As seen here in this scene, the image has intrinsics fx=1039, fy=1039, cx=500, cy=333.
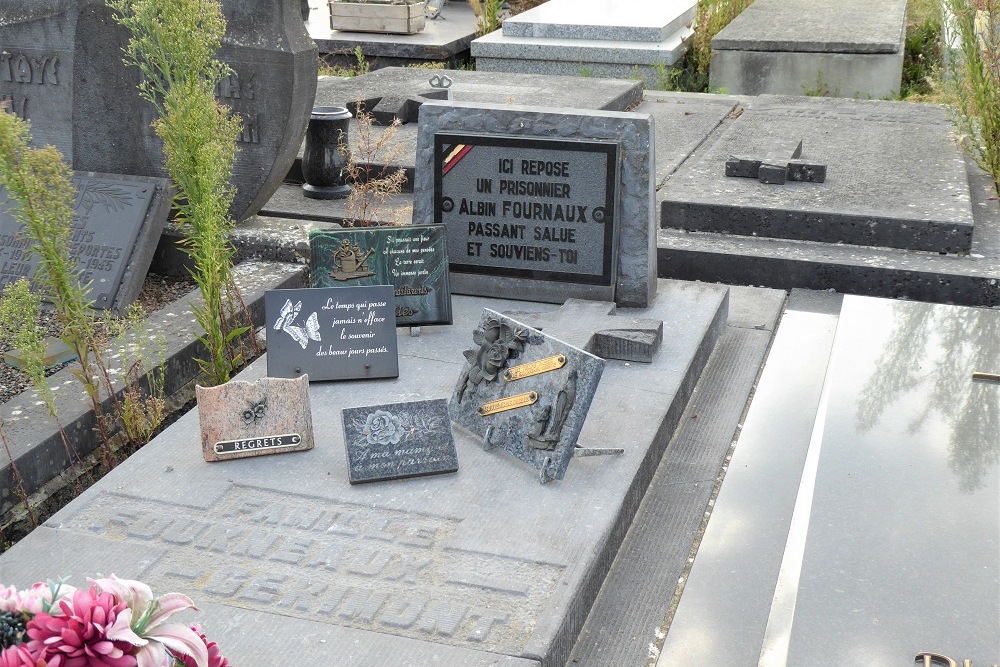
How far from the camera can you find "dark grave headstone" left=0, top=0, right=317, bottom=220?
4.81 meters

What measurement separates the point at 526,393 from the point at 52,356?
2072 mm

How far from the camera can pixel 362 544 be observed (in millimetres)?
2812

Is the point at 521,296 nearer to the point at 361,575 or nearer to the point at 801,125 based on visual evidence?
the point at 361,575

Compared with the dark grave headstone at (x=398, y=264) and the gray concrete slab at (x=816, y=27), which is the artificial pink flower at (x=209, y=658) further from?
the gray concrete slab at (x=816, y=27)

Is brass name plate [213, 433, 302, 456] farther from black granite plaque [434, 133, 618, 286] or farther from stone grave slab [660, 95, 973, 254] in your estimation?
stone grave slab [660, 95, 973, 254]

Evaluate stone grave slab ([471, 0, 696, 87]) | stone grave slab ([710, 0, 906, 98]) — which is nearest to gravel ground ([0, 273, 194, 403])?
stone grave slab ([471, 0, 696, 87])

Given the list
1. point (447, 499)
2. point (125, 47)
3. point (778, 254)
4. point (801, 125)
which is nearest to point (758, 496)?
point (447, 499)

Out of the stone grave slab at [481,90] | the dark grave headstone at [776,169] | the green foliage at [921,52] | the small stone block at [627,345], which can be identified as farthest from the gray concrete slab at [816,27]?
the small stone block at [627,345]

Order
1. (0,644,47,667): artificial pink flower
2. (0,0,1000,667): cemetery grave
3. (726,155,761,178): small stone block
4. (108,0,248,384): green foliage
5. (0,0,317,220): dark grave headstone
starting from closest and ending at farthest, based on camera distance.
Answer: (0,644,47,667): artificial pink flower, (0,0,1000,667): cemetery grave, (108,0,248,384): green foliage, (0,0,317,220): dark grave headstone, (726,155,761,178): small stone block

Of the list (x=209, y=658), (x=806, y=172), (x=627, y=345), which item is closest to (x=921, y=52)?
(x=806, y=172)

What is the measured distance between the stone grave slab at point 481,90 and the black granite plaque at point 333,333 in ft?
11.7

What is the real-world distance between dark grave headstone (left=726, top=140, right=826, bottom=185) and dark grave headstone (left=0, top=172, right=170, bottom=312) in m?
3.09

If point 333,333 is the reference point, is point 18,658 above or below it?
above

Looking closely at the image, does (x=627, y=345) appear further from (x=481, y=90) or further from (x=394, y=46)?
(x=394, y=46)
